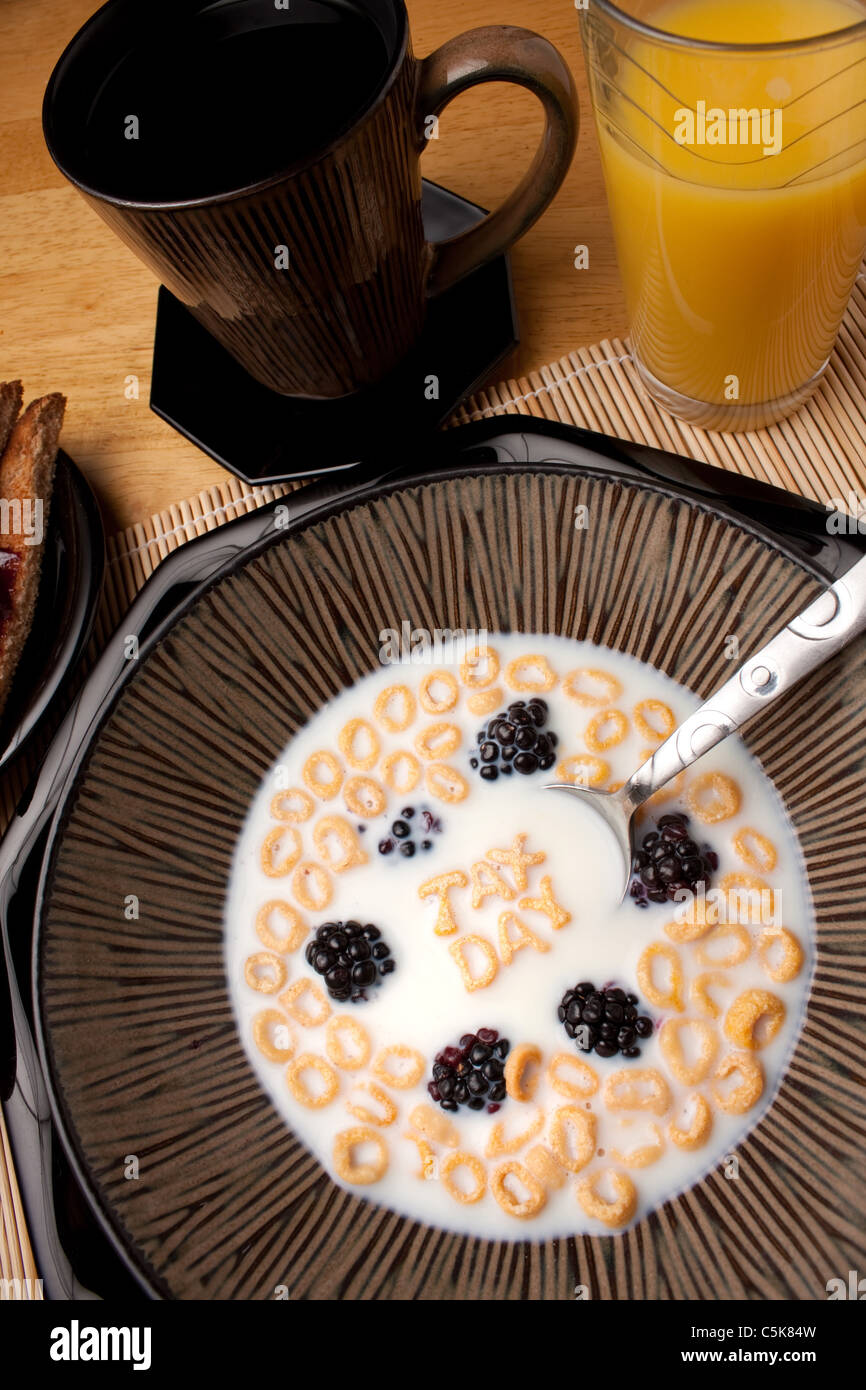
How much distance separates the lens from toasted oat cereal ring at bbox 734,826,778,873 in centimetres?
76

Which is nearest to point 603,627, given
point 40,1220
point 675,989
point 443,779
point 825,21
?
point 443,779

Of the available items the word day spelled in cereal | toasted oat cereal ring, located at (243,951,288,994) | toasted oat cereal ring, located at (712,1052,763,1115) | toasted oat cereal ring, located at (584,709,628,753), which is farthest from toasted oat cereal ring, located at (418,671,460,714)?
toasted oat cereal ring, located at (712,1052,763,1115)

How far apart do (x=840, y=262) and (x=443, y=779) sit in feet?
1.58

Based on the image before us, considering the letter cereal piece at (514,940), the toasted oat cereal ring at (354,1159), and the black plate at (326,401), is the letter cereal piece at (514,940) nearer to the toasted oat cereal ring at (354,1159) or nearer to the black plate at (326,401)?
the toasted oat cereal ring at (354,1159)

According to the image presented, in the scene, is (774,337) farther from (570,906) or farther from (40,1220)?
(40,1220)

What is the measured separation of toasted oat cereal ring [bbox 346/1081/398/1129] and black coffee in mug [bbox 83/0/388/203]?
619mm

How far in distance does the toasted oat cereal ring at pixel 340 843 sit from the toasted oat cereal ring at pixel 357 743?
0.05 metres

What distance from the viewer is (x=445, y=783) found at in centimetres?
81

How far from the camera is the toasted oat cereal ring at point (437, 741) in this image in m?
0.82

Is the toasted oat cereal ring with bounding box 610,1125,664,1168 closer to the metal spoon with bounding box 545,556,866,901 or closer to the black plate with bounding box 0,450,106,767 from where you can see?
the metal spoon with bounding box 545,556,866,901

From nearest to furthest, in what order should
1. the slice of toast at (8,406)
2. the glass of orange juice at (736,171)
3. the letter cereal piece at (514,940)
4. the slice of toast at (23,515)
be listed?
the glass of orange juice at (736,171)
the letter cereal piece at (514,940)
the slice of toast at (23,515)
the slice of toast at (8,406)

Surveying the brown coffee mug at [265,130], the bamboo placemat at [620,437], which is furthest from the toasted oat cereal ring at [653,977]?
the brown coffee mug at [265,130]

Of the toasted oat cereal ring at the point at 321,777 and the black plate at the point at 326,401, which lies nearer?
the toasted oat cereal ring at the point at 321,777

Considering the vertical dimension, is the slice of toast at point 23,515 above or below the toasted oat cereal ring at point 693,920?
above
